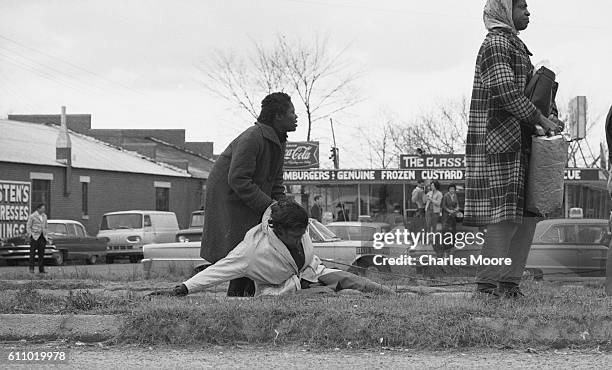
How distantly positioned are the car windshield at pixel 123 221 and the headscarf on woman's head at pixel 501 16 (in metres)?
26.7

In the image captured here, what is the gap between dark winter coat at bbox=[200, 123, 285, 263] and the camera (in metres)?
7.16

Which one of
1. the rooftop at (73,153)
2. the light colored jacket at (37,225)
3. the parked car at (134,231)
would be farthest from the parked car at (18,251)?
the rooftop at (73,153)

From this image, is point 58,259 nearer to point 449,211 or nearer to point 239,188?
point 449,211

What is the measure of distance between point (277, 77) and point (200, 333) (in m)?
42.5

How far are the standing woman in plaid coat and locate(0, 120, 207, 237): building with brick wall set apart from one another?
1159 inches

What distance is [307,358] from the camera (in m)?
5.29

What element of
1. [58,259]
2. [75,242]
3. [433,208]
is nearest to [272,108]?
[433,208]

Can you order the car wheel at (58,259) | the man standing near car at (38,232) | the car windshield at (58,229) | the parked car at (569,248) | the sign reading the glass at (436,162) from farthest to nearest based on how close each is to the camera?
1. the sign reading the glass at (436,162)
2. the car windshield at (58,229)
3. the car wheel at (58,259)
4. the man standing near car at (38,232)
5. the parked car at (569,248)

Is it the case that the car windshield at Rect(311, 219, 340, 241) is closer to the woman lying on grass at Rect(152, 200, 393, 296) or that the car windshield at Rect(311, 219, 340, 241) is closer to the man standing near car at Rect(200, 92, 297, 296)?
the man standing near car at Rect(200, 92, 297, 296)

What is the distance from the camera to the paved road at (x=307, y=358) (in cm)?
511

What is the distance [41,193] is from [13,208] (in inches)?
176

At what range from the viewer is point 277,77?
156ft

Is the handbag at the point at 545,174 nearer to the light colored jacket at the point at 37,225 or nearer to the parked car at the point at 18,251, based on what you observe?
the light colored jacket at the point at 37,225

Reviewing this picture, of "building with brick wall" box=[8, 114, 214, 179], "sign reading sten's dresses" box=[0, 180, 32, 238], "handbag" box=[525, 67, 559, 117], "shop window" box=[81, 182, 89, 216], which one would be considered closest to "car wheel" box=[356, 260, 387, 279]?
"handbag" box=[525, 67, 559, 117]
